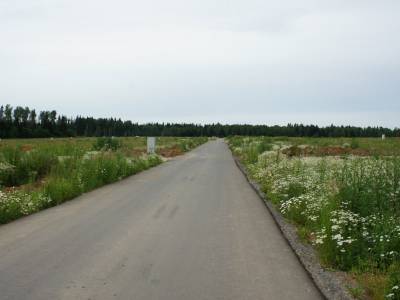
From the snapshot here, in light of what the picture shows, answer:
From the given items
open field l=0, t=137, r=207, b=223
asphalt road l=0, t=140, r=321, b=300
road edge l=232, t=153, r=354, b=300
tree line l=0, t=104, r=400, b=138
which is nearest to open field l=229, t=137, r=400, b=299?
road edge l=232, t=153, r=354, b=300

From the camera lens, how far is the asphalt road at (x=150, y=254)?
19.7 ft

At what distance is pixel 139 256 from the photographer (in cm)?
762

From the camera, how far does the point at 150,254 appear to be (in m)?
7.75

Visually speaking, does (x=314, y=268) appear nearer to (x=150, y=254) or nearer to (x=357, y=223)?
(x=357, y=223)

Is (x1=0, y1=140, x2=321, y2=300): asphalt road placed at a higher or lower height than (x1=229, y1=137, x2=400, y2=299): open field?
lower

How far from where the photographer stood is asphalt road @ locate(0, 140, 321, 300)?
6020mm

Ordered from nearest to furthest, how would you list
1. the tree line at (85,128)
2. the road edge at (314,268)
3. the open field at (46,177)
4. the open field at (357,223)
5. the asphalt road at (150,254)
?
1. the road edge at (314,268)
2. the asphalt road at (150,254)
3. the open field at (357,223)
4. the open field at (46,177)
5. the tree line at (85,128)

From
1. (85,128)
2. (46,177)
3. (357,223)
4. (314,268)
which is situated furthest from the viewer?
(85,128)

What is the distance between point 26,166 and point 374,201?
1402 cm

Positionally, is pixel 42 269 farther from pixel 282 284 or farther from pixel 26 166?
pixel 26 166

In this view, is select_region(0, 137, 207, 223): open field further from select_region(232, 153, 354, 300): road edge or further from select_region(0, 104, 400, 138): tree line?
select_region(0, 104, 400, 138): tree line

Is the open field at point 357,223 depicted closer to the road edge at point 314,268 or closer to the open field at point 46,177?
the road edge at point 314,268

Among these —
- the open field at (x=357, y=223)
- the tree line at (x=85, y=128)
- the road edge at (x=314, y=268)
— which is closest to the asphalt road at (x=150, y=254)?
the road edge at (x=314, y=268)

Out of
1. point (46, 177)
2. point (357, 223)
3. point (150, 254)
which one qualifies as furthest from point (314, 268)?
point (46, 177)
